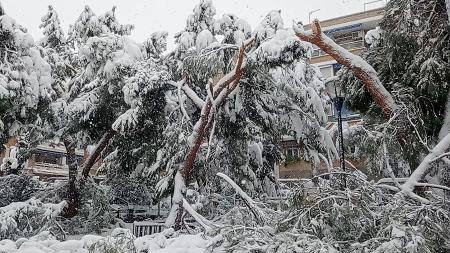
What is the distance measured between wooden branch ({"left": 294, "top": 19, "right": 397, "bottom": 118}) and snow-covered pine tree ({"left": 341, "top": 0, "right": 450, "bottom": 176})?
27 cm

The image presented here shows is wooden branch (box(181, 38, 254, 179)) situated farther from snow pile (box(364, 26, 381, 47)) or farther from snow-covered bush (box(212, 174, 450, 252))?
snow-covered bush (box(212, 174, 450, 252))

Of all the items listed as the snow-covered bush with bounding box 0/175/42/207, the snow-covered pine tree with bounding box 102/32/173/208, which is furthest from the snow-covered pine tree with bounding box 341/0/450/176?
the snow-covered bush with bounding box 0/175/42/207

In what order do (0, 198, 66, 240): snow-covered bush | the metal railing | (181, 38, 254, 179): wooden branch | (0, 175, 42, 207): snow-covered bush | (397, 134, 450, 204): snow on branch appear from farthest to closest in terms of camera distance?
1. (0, 175, 42, 207): snow-covered bush
2. (181, 38, 254, 179): wooden branch
3. the metal railing
4. (0, 198, 66, 240): snow-covered bush
5. (397, 134, 450, 204): snow on branch

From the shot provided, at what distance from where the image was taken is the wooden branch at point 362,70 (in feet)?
26.3

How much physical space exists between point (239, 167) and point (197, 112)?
2.29 m

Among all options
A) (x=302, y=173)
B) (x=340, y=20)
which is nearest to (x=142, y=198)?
(x=302, y=173)

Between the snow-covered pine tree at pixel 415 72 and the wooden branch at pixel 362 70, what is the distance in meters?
0.27

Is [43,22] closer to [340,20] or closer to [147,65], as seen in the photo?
[147,65]

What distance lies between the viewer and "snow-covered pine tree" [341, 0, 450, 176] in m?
7.61

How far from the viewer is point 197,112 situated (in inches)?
487

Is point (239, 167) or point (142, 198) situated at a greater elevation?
point (239, 167)

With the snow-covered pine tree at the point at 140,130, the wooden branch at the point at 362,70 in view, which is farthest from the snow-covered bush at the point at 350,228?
the snow-covered pine tree at the point at 140,130

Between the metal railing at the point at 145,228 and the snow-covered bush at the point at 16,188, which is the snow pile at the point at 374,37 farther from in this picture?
the snow-covered bush at the point at 16,188

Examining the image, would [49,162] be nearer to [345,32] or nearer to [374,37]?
[345,32]
